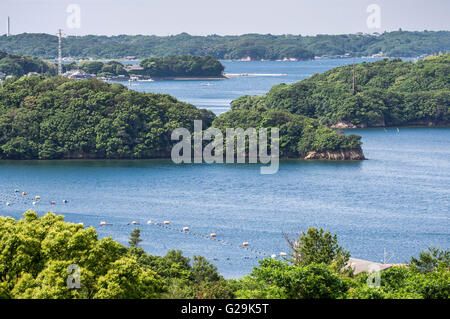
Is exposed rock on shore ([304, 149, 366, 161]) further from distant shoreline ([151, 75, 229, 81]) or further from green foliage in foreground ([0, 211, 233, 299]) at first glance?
distant shoreline ([151, 75, 229, 81])

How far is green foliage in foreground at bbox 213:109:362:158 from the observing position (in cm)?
5412

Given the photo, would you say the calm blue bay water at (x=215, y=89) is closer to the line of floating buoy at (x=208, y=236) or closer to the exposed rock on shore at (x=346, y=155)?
the exposed rock on shore at (x=346, y=155)

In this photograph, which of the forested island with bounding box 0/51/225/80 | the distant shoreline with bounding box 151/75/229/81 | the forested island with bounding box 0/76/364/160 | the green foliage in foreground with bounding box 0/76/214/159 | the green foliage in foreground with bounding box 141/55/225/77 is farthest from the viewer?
the distant shoreline with bounding box 151/75/229/81

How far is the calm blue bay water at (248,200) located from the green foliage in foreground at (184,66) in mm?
81438

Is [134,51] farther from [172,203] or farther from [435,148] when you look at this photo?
[172,203]

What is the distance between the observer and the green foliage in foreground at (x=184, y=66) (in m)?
136

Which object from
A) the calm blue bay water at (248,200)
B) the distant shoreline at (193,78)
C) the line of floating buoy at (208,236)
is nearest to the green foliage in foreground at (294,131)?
the calm blue bay water at (248,200)

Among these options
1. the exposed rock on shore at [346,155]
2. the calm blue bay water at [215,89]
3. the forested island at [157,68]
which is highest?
the forested island at [157,68]

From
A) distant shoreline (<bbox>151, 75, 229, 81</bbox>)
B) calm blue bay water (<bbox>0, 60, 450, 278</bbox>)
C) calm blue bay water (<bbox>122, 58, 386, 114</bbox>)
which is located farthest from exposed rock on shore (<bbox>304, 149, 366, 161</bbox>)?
distant shoreline (<bbox>151, 75, 229, 81</bbox>)

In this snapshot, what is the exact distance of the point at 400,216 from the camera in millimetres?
37594

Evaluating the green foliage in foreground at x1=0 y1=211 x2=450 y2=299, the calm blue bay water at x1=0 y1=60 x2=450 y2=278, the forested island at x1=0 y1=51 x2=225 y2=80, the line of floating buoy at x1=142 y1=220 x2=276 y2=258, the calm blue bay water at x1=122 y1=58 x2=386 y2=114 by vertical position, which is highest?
the forested island at x1=0 y1=51 x2=225 y2=80

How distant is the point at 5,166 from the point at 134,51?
483 feet
